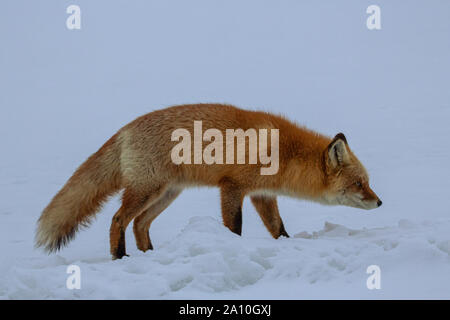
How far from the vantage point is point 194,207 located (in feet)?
29.8

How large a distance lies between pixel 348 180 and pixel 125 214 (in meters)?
2.24

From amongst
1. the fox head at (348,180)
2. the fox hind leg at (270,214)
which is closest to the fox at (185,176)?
the fox head at (348,180)

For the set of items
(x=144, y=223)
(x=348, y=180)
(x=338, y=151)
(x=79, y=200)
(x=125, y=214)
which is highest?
(x=338, y=151)

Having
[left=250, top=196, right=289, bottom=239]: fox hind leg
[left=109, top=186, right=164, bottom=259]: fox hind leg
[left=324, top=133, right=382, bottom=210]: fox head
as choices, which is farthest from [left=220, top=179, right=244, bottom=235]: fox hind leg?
[left=324, top=133, right=382, bottom=210]: fox head

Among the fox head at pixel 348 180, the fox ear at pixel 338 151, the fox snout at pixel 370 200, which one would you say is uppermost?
the fox ear at pixel 338 151

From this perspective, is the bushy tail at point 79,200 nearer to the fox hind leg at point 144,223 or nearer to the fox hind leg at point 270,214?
the fox hind leg at point 144,223

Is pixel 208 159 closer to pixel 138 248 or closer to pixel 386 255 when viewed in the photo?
pixel 138 248

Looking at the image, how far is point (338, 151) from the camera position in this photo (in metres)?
5.80

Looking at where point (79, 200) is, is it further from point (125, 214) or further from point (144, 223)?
point (144, 223)

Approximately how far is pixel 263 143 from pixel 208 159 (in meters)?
0.57

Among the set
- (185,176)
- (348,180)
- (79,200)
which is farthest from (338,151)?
(79,200)

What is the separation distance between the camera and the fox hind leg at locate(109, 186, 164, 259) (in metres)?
5.79

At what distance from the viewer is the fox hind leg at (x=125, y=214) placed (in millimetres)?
5793

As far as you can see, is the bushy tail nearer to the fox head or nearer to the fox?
the fox
